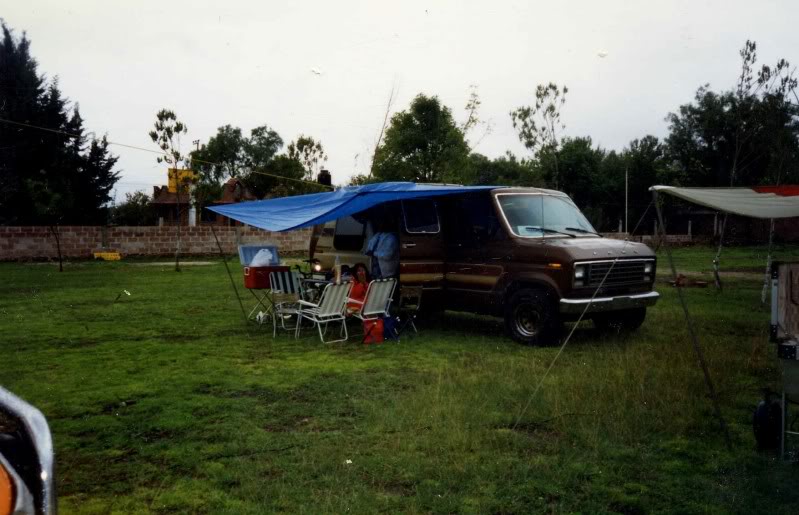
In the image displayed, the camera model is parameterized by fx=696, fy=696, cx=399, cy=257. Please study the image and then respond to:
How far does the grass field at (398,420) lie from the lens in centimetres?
436

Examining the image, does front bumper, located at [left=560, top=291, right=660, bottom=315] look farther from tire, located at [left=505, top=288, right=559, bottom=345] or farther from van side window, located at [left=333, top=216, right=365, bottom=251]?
van side window, located at [left=333, top=216, right=365, bottom=251]

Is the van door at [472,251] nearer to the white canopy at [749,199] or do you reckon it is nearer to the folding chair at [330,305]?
the folding chair at [330,305]

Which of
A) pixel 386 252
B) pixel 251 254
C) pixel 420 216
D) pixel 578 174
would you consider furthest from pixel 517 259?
pixel 578 174

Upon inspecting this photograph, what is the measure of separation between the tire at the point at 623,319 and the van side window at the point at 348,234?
3.94 meters

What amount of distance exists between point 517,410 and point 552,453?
1076 millimetres

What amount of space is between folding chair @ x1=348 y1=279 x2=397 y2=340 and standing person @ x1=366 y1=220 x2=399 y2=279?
41 cm

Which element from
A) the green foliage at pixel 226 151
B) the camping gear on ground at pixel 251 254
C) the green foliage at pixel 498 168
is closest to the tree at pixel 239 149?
the green foliage at pixel 226 151

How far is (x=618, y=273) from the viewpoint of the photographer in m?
9.48

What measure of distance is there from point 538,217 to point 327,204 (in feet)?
10.1

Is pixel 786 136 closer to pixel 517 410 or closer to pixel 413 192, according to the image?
pixel 413 192

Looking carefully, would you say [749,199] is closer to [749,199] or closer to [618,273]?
[749,199]

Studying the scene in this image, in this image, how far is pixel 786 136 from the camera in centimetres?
3381

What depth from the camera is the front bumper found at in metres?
8.91

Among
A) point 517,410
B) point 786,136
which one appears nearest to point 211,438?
point 517,410
